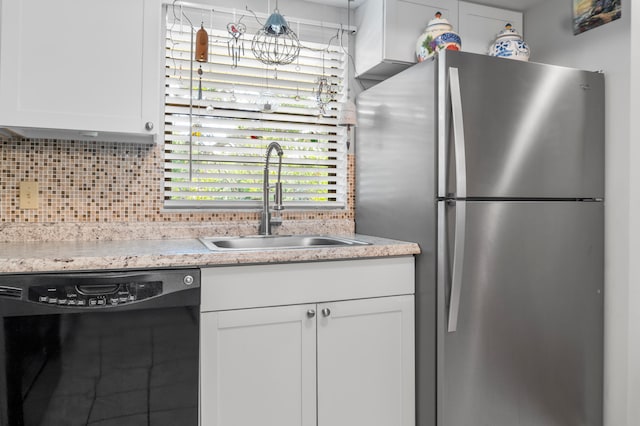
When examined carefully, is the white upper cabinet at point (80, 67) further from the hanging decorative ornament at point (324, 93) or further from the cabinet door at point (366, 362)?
the cabinet door at point (366, 362)

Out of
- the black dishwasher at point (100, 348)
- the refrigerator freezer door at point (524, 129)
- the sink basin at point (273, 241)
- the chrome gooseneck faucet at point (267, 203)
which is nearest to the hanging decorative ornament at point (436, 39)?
the refrigerator freezer door at point (524, 129)

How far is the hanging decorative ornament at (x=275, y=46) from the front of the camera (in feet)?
6.73

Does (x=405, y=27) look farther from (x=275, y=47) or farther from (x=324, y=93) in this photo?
(x=275, y=47)

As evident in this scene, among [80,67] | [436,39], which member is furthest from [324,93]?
[80,67]

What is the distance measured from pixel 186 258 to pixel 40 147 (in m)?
0.98

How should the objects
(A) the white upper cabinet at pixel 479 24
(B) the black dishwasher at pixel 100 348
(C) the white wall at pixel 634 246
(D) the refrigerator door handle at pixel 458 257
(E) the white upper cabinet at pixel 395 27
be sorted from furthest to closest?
(A) the white upper cabinet at pixel 479 24 → (E) the white upper cabinet at pixel 395 27 → (C) the white wall at pixel 634 246 → (D) the refrigerator door handle at pixel 458 257 → (B) the black dishwasher at pixel 100 348

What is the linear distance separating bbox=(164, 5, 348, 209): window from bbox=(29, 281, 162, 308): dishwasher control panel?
771 millimetres

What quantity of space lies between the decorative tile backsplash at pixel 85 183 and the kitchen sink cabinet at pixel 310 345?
28.4 inches

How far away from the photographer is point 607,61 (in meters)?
1.91

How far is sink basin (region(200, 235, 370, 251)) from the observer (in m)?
1.98

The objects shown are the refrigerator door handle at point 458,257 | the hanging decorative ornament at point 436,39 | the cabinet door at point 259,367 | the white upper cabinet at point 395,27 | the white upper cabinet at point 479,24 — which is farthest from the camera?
the white upper cabinet at point 479,24

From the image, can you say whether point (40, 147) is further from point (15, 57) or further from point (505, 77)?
point (505, 77)

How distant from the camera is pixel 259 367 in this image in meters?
1.52

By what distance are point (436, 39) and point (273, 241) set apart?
4.07 ft
